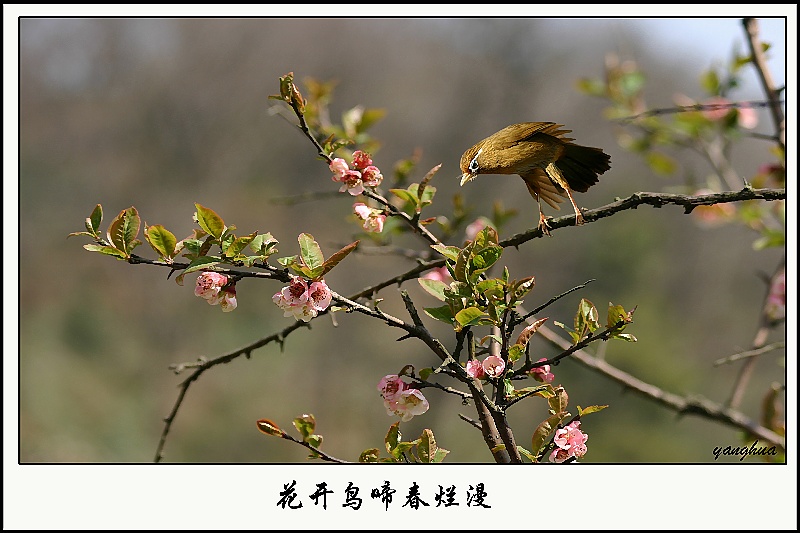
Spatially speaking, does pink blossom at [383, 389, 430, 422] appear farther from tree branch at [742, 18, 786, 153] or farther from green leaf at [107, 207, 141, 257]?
tree branch at [742, 18, 786, 153]

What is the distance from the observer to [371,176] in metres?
0.53

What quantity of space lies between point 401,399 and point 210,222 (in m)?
0.17

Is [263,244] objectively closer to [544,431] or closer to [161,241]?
[161,241]

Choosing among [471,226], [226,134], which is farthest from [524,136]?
[226,134]

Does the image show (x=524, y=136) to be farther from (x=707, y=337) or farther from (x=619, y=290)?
(x=707, y=337)

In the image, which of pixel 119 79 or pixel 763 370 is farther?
pixel 119 79

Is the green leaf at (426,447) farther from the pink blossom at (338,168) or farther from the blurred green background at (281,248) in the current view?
the blurred green background at (281,248)

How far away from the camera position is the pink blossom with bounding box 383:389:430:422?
48 cm

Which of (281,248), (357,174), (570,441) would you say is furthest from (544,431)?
(281,248)

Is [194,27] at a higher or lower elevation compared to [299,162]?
higher

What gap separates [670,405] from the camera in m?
0.82

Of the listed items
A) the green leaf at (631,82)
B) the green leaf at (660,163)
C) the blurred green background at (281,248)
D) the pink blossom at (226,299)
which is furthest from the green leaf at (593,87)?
the blurred green background at (281,248)

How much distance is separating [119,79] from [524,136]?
6031mm

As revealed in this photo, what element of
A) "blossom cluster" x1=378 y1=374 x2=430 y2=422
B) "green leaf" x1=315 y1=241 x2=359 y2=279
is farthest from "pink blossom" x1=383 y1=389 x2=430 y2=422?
"green leaf" x1=315 y1=241 x2=359 y2=279
